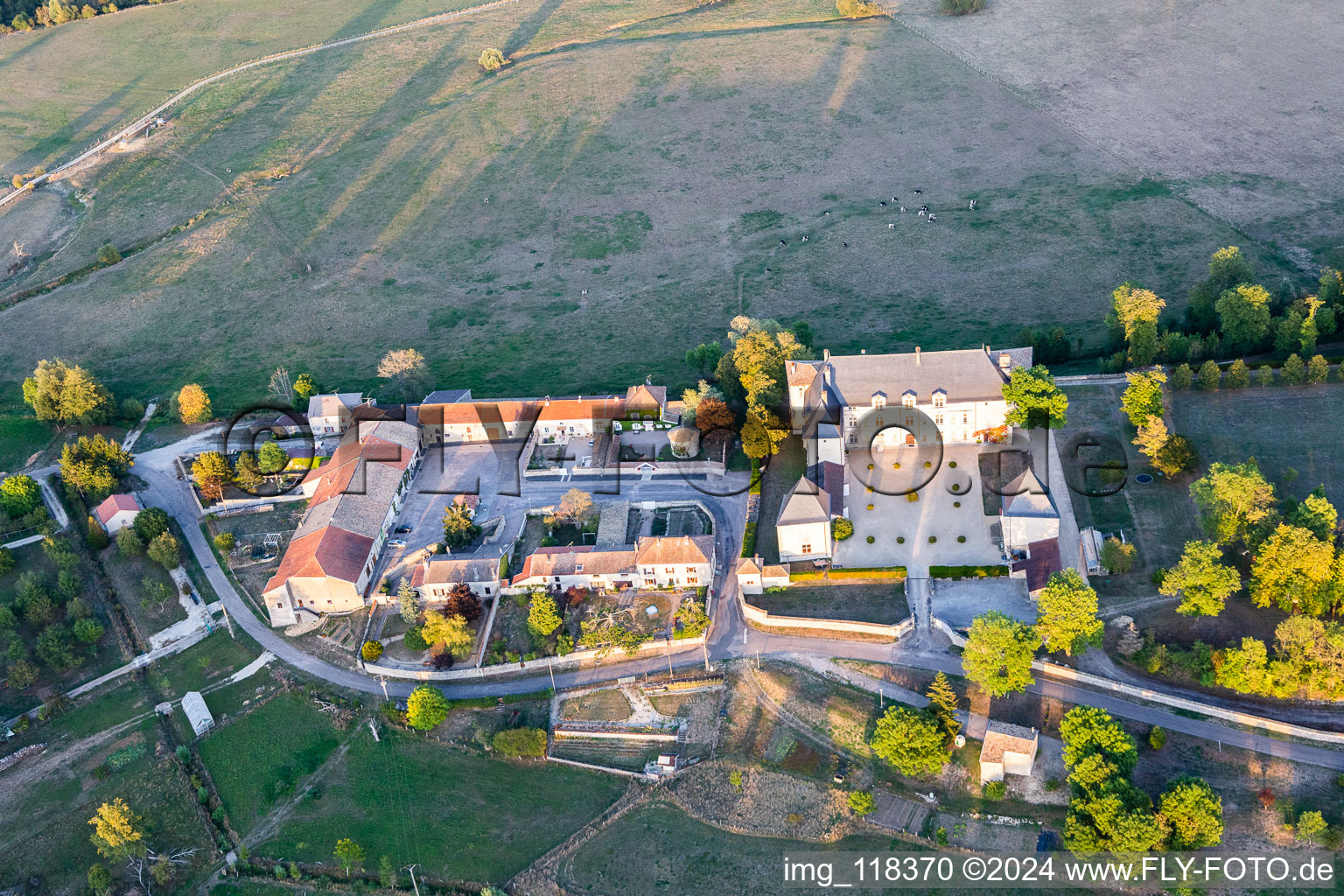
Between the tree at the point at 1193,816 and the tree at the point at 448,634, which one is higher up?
the tree at the point at 448,634

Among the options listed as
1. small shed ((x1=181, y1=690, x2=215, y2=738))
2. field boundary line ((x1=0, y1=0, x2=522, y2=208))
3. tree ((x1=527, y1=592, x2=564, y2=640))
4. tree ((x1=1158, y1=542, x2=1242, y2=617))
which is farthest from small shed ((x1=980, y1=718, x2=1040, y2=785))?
field boundary line ((x1=0, y1=0, x2=522, y2=208))

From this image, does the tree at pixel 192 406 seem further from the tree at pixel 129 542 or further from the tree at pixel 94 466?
the tree at pixel 129 542

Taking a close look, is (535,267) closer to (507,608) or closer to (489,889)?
(507,608)

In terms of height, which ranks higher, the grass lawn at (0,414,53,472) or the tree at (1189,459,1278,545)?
the grass lawn at (0,414,53,472)

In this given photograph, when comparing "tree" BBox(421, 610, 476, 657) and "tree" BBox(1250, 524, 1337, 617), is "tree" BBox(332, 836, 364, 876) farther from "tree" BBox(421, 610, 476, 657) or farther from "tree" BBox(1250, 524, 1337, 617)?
"tree" BBox(1250, 524, 1337, 617)

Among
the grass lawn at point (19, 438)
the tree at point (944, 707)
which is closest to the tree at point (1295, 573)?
the tree at point (944, 707)

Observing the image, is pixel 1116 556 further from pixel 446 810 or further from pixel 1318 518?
pixel 446 810
